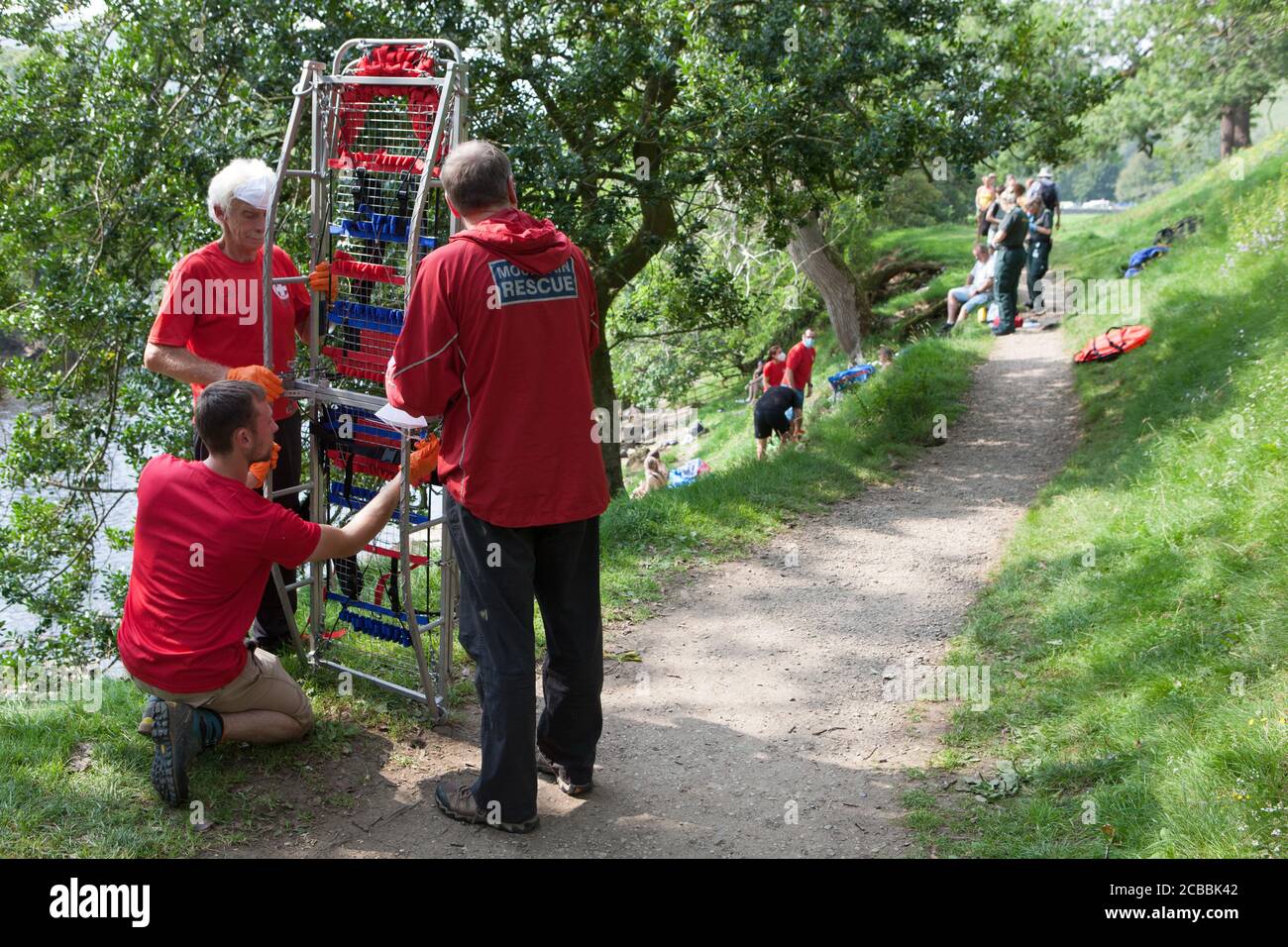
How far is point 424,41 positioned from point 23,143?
215 inches

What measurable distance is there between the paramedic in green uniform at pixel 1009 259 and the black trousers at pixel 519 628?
959 centimetres

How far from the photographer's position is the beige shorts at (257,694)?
378 cm

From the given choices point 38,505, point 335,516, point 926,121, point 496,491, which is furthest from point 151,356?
point 926,121

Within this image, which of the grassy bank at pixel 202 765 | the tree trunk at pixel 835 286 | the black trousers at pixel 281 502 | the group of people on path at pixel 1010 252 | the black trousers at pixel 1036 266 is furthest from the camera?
the tree trunk at pixel 835 286

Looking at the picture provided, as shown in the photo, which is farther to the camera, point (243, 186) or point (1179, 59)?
point (1179, 59)

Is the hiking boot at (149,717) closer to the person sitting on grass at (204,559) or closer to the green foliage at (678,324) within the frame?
the person sitting on grass at (204,559)

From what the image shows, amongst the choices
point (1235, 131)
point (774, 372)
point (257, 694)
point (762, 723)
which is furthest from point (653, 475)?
point (1235, 131)

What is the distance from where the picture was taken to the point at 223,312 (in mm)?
4535

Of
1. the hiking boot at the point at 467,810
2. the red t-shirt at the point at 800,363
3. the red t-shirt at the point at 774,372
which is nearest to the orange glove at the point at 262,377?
the hiking boot at the point at 467,810

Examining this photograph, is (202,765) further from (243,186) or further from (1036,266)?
(1036,266)

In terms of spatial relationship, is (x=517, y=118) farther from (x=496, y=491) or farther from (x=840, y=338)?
(x=840, y=338)

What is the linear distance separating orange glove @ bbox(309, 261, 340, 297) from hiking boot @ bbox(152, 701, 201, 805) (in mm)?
1749

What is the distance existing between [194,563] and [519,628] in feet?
3.64

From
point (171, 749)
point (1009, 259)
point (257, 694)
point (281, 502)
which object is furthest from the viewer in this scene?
point (1009, 259)
